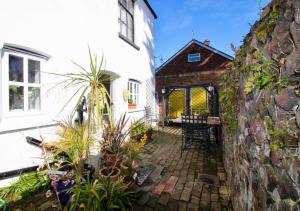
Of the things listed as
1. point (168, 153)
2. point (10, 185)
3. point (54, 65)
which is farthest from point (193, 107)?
point (10, 185)

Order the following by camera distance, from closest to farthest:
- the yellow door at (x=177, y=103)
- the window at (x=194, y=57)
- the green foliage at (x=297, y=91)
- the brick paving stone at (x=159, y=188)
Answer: the green foliage at (x=297, y=91) < the brick paving stone at (x=159, y=188) < the window at (x=194, y=57) < the yellow door at (x=177, y=103)

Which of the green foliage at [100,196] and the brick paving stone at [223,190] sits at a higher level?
the green foliage at [100,196]

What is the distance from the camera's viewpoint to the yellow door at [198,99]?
945cm

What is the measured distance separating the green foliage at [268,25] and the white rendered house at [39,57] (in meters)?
3.08

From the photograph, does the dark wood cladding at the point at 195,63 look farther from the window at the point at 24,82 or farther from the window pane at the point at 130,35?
the window at the point at 24,82

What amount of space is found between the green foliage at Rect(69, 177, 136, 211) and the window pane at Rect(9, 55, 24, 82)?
1.96m

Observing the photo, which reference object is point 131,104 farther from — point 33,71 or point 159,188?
point 159,188

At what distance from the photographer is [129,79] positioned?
593 cm

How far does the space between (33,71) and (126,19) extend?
390 centimetres

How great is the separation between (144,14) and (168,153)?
563cm

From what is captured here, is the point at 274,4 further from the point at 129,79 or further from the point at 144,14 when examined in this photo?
the point at 144,14

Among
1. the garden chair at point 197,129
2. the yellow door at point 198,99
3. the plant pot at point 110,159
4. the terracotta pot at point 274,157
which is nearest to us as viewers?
the terracotta pot at point 274,157

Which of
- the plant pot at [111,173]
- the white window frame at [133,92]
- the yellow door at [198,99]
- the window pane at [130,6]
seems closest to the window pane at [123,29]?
the window pane at [130,6]

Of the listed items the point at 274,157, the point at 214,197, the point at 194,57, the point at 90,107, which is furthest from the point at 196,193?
the point at 194,57
